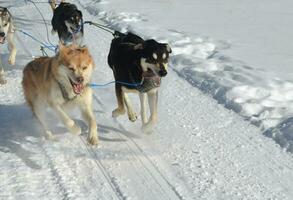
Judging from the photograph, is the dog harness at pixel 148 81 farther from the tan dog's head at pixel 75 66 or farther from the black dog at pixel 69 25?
the black dog at pixel 69 25

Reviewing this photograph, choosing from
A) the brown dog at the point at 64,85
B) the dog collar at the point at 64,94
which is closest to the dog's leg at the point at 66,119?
the brown dog at the point at 64,85

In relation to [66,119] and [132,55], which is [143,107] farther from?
[66,119]

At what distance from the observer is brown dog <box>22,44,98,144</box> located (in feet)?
13.0

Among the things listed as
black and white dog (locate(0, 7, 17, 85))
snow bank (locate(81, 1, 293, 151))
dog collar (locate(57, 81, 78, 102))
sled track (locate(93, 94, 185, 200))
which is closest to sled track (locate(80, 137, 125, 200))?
sled track (locate(93, 94, 185, 200))

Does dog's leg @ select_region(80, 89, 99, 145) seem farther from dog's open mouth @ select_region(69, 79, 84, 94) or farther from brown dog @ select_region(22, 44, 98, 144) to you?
dog's open mouth @ select_region(69, 79, 84, 94)

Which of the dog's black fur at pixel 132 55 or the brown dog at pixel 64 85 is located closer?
the brown dog at pixel 64 85

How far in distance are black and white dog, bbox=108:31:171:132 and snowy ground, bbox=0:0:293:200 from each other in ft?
0.72

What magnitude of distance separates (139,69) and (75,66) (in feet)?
2.27

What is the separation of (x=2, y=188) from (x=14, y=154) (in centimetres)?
63

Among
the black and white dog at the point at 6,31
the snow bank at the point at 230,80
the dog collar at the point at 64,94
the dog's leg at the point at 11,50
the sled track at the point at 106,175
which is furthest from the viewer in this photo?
the dog's leg at the point at 11,50

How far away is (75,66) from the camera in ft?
12.8

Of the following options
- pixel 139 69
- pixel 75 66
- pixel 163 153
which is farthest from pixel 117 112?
pixel 75 66

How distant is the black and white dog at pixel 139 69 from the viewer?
165 inches

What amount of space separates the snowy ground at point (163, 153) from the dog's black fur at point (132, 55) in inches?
21.3
